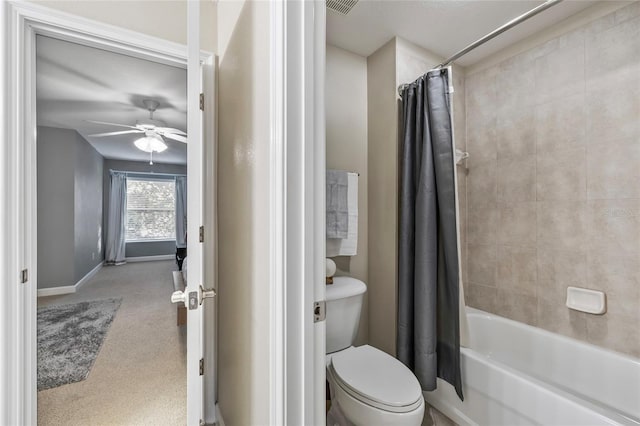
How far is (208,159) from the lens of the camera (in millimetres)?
1502

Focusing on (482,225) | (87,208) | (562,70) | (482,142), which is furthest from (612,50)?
(87,208)

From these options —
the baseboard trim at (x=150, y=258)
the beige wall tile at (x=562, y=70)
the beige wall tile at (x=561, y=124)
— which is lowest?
the baseboard trim at (x=150, y=258)

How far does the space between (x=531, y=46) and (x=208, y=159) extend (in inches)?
86.1

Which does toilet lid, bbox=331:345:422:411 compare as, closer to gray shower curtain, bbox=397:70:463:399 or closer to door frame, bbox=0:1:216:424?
gray shower curtain, bbox=397:70:463:399

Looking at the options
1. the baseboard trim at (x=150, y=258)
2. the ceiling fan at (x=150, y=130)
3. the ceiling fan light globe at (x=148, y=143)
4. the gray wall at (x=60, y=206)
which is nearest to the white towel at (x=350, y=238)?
the ceiling fan at (x=150, y=130)

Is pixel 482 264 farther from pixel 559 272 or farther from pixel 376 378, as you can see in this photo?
pixel 376 378

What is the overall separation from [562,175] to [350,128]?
136 cm

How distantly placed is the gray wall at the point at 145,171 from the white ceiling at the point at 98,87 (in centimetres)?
189

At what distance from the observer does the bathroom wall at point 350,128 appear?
200cm

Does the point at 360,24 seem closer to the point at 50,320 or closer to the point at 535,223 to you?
the point at 535,223

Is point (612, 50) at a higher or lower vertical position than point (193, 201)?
higher

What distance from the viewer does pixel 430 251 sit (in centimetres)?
164

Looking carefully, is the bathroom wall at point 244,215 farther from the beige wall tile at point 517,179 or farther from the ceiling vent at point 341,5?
the beige wall tile at point 517,179

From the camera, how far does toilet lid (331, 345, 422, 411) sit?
1201 mm
